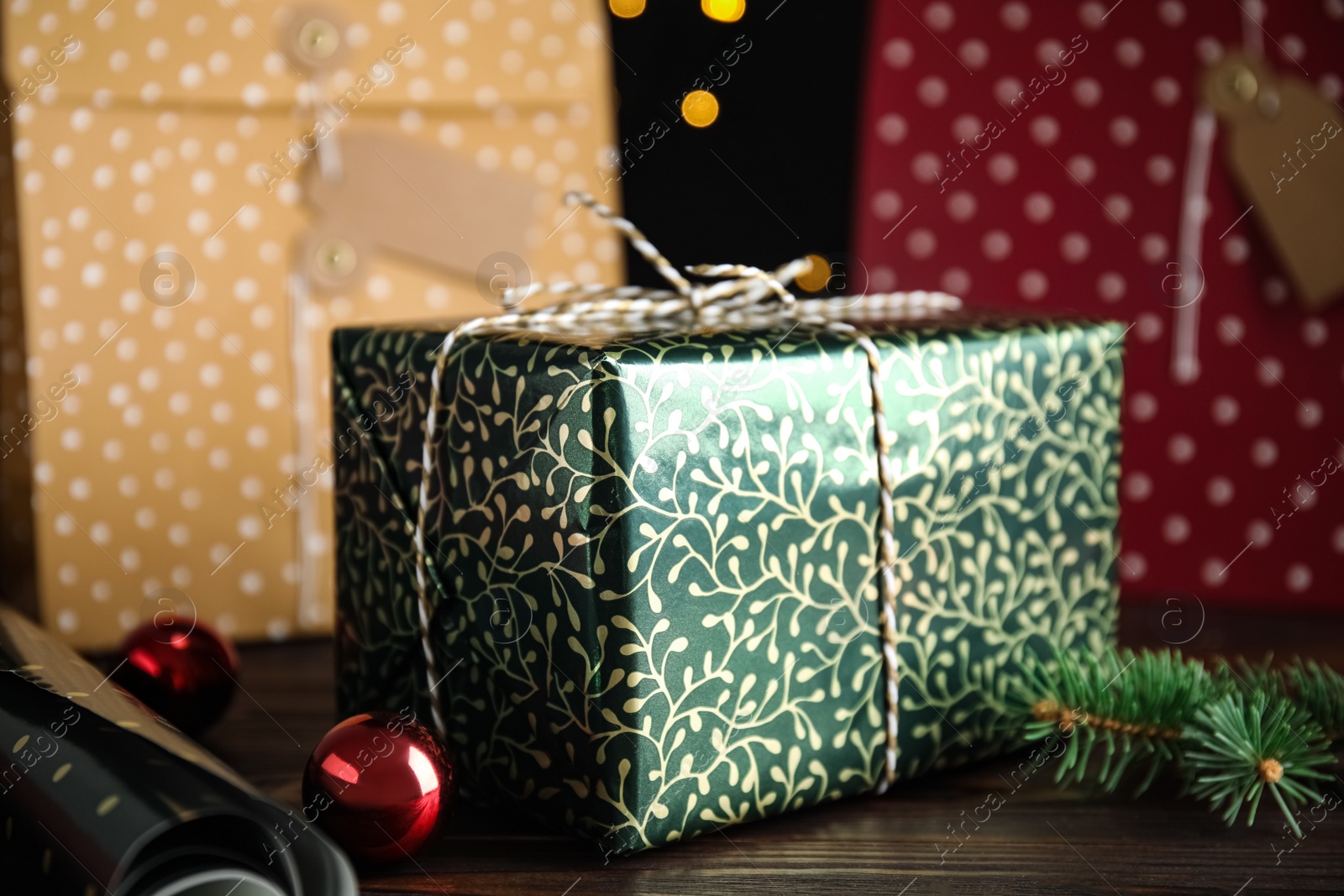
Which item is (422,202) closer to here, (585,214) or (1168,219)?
(585,214)

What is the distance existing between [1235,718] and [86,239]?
71 centimetres

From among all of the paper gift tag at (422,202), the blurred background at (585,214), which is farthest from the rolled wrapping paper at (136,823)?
the paper gift tag at (422,202)

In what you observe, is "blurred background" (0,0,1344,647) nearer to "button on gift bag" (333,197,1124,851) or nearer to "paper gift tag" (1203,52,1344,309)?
"paper gift tag" (1203,52,1344,309)

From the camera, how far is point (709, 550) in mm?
533

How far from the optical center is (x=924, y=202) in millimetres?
926

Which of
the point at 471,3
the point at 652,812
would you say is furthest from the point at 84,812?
the point at 471,3

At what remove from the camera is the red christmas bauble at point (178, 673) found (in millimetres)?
646

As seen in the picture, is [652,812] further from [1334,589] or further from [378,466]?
[1334,589]

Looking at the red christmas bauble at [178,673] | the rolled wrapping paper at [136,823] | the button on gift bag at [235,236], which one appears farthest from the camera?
the button on gift bag at [235,236]

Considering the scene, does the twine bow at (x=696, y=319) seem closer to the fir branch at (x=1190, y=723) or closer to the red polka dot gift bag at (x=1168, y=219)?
the fir branch at (x=1190, y=723)

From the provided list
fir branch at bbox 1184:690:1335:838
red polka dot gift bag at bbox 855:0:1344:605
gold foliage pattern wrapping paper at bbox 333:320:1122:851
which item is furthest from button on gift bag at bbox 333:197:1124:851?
red polka dot gift bag at bbox 855:0:1344:605

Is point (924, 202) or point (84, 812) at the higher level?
point (924, 202)

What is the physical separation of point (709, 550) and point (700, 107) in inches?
19.6

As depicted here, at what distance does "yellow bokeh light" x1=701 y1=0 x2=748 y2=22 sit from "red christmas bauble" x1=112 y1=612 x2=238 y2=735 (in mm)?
567
